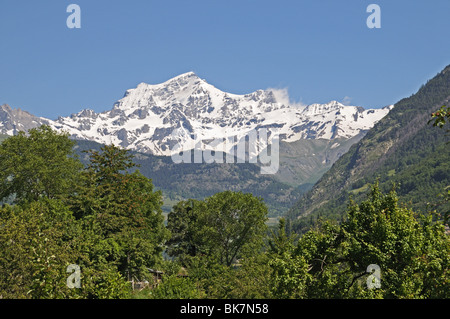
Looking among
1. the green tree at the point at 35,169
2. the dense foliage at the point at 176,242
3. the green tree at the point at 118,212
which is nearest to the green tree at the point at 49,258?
the dense foliage at the point at 176,242

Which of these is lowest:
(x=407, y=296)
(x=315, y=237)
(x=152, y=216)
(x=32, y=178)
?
(x=407, y=296)

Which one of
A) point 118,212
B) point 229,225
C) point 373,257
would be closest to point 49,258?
point 373,257

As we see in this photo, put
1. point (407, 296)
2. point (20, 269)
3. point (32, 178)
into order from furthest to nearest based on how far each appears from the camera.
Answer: point (32, 178)
point (20, 269)
point (407, 296)

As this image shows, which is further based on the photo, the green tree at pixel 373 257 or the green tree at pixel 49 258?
the green tree at pixel 373 257

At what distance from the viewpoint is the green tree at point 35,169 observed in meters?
76.6

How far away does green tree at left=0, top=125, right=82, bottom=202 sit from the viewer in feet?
251

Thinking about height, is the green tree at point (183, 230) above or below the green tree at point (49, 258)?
above

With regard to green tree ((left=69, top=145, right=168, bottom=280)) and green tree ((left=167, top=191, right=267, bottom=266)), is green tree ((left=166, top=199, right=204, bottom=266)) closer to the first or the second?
green tree ((left=167, top=191, right=267, bottom=266))

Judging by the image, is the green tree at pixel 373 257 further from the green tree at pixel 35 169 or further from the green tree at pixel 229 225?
the green tree at pixel 229 225

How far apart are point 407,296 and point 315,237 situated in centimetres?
775

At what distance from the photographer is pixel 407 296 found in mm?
27609
